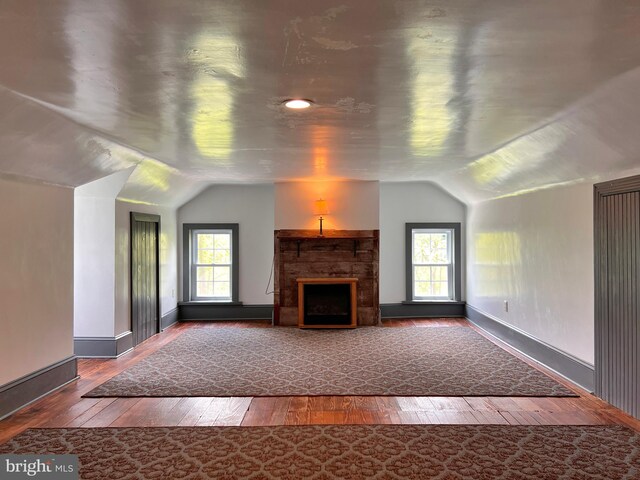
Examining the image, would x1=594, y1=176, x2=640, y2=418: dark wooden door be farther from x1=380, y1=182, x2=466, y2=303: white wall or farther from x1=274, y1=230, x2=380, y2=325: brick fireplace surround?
x1=380, y1=182, x2=466, y2=303: white wall

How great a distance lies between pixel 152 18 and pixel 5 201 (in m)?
2.79

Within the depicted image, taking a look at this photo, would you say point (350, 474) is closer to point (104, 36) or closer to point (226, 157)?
point (104, 36)

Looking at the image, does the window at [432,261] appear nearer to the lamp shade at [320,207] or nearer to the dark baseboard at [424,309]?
the dark baseboard at [424,309]

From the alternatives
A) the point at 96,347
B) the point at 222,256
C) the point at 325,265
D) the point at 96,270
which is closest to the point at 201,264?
the point at 222,256

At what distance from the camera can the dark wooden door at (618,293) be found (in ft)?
13.0

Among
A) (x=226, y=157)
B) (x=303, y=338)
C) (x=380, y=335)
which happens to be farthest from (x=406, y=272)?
(x=226, y=157)

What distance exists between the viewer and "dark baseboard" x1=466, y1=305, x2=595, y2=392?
4680 millimetres

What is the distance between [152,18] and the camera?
81.6 inches

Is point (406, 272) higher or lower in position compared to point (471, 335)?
higher

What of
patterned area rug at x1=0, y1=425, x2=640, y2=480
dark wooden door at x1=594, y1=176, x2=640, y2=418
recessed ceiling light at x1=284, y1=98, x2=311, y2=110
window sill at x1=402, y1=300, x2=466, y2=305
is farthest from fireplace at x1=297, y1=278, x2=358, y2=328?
recessed ceiling light at x1=284, y1=98, x2=311, y2=110

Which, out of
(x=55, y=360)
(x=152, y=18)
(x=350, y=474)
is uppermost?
(x=152, y=18)

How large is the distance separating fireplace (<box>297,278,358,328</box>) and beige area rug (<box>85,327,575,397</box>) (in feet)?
1.65

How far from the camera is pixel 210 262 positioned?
8992 mm

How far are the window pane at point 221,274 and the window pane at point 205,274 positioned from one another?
72 mm
